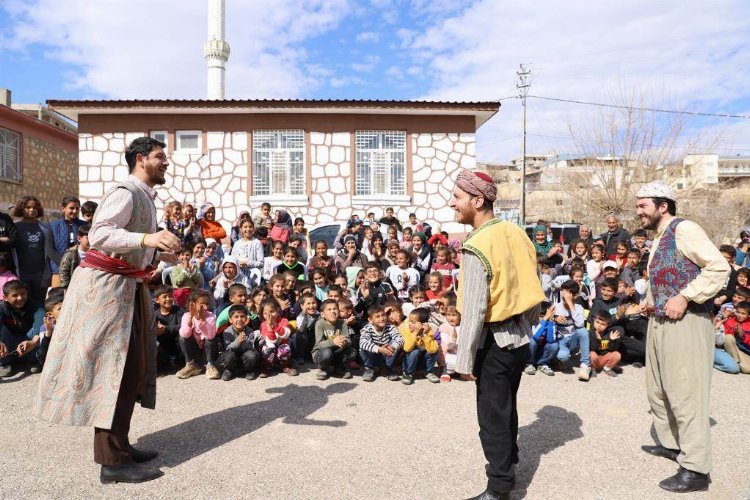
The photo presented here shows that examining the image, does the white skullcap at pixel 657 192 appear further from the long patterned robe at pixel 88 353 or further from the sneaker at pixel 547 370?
the long patterned robe at pixel 88 353

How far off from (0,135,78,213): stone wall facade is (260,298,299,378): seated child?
46.5 feet

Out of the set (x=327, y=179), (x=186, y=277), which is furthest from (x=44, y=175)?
(x=186, y=277)

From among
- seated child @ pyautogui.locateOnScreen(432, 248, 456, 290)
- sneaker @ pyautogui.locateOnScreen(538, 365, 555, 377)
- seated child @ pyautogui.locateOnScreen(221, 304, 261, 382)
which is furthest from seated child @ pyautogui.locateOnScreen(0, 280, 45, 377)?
sneaker @ pyautogui.locateOnScreen(538, 365, 555, 377)

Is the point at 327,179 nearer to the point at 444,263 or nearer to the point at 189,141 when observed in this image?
the point at 189,141

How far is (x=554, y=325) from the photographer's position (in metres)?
5.74

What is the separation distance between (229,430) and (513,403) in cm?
210

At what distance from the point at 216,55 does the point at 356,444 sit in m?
17.8

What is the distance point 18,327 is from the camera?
215 inches

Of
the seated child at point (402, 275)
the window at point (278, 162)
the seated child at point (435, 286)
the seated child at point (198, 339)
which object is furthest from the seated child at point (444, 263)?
the window at point (278, 162)

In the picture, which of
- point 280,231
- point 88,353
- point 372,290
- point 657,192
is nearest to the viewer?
point 88,353

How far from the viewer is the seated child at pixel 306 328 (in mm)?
5797

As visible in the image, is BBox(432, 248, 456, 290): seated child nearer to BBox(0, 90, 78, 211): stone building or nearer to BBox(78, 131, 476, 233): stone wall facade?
BBox(78, 131, 476, 233): stone wall facade

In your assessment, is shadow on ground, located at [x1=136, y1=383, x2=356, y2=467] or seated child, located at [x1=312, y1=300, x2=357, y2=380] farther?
seated child, located at [x1=312, y1=300, x2=357, y2=380]

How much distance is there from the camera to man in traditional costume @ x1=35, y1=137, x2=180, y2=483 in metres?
2.98
